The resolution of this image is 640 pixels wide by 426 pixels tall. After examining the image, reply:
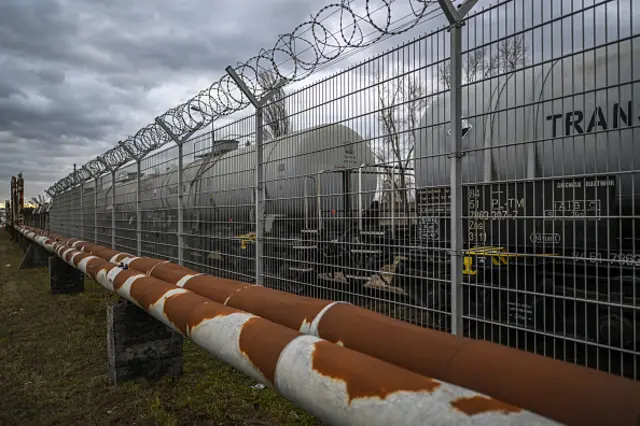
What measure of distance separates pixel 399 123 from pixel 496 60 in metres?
0.95

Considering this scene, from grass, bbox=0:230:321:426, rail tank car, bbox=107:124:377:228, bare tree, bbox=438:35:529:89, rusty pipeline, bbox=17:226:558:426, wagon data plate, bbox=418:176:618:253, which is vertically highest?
bare tree, bbox=438:35:529:89

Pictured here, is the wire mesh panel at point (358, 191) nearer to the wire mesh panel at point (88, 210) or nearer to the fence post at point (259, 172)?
the fence post at point (259, 172)

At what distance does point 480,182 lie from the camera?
312cm

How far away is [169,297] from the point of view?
3.42 m

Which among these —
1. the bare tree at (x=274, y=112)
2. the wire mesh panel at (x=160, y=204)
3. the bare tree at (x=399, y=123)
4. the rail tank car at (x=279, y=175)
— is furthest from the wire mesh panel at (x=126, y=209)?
the bare tree at (x=399, y=123)

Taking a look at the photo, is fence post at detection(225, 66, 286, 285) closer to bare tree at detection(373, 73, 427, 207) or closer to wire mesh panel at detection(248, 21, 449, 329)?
wire mesh panel at detection(248, 21, 449, 329)

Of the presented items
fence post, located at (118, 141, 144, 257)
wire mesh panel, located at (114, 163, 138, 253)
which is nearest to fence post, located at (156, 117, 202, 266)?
fence post, located at (118, 141, 144, 257)

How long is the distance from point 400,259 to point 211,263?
4.02 m

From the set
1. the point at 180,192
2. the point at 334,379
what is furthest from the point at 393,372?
the point at 180,192

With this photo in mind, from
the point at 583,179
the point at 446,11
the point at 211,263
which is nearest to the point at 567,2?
the point at 446,11

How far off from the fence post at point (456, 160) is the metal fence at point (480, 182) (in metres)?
0.01

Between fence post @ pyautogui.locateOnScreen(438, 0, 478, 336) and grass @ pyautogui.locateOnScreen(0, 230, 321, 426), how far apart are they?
162 cm

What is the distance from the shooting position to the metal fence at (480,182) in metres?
2.72

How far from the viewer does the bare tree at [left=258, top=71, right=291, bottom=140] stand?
532 cm
